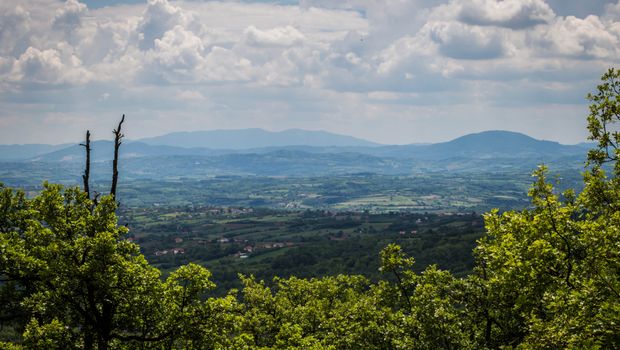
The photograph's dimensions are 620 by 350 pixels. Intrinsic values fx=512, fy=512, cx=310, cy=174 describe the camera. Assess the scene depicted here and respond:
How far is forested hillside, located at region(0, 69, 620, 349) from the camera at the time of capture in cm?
2520

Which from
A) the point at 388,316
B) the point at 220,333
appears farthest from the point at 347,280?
the point at 220,333

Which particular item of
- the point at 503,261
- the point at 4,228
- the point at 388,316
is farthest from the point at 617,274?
the point at 4,228

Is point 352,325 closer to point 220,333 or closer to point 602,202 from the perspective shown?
point 220,333

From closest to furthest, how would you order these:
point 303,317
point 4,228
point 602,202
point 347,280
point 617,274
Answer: point 617,274
point 602,202
point 4,228
point 303,317
point 347,280

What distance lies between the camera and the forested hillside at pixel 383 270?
25.2 metres

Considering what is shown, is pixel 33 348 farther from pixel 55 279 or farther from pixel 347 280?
pixel 347 280

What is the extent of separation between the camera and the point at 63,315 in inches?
1162

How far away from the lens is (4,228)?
36781 millimetres

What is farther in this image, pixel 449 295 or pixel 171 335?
pixel 449 295

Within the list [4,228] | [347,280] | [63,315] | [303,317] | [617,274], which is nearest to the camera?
[617,274]

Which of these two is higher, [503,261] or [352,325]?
[503,261]

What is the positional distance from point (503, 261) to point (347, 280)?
1043 inches

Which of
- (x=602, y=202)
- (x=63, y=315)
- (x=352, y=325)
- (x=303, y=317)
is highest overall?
(x=602, y=202)

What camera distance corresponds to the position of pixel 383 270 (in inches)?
1355
